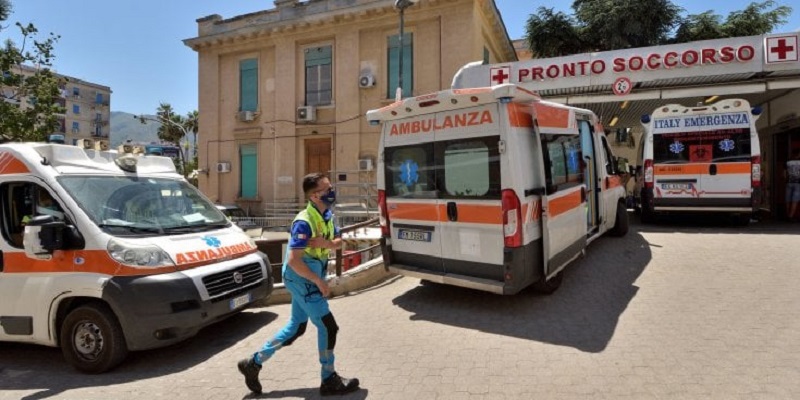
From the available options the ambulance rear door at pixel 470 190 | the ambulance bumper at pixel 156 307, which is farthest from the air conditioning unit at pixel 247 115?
the ambulance bumper at pixel 156 307

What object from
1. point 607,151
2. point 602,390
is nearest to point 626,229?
point 607,151

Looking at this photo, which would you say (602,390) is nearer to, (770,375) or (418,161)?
(770,375)

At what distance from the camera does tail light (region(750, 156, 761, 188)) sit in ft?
29.3

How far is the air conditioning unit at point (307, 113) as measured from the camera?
18.4 metres

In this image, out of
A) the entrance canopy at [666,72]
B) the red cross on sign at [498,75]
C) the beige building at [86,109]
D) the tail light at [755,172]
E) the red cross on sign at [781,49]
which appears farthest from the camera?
the beige building at [86,109]

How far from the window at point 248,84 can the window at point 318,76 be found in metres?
2.71

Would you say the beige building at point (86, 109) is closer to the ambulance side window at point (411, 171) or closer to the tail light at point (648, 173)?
the ambulance side window at point (411, 171)

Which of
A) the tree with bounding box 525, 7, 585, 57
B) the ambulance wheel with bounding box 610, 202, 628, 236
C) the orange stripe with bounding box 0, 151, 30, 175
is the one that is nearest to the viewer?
the orange stripe with bounding box 0, 151, 30, 175

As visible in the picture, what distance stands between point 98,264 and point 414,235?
345cm

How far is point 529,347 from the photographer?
172 inches

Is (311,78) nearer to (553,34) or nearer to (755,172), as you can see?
(553,34)

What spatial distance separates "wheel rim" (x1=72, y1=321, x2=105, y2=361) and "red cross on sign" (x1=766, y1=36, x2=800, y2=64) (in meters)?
13.8

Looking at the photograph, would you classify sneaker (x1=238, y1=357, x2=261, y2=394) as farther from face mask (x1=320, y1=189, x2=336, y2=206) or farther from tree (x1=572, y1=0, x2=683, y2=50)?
tree (x1=572, y1=0, x2=683, y2=50)

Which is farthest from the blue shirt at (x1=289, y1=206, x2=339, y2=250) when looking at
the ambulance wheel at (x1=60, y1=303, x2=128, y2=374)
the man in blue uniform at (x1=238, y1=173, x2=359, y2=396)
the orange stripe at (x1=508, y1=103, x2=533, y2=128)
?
the orange stripe at (x1=508, y1=103, x2=533, y2=128)
